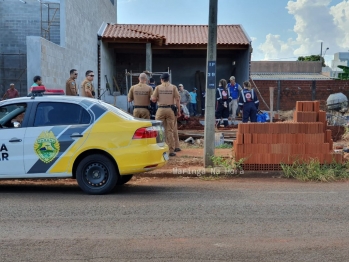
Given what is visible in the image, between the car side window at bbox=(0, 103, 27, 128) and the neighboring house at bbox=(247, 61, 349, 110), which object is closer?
the car side window at bbox=(0, 103, 27, 128)

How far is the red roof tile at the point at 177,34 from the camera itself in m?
21.8

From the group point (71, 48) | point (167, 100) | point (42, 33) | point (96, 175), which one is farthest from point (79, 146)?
point (42, 33)

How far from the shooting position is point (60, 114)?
24.4 ft

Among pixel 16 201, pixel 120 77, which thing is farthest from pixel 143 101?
pixel 120 77

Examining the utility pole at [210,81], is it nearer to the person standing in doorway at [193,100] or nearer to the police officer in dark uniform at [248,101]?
the police officer in dark uniform at [248,101]

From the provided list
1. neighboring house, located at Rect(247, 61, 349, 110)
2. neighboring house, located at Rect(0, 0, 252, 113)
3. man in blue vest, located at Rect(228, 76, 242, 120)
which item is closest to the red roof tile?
neighboring house, located at Rect(0, 0, 252, 113)

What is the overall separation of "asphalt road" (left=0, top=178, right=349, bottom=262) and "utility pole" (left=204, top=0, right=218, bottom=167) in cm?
184

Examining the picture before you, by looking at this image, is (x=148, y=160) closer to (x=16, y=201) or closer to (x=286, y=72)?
(x=16, y=201)

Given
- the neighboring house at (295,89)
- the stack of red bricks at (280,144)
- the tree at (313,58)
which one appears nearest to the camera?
the stack of red bricks at (280,144)

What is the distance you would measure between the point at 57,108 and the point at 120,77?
19230 millimetres

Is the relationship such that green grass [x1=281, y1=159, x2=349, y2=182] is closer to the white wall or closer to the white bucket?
the white bucket

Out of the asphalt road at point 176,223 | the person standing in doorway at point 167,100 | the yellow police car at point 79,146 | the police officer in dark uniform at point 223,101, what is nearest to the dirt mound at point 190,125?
the police officer in dark uniform at point 223,101

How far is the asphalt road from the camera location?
4.62 meters

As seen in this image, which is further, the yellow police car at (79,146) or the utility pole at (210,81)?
the utility pole at (210,81)
